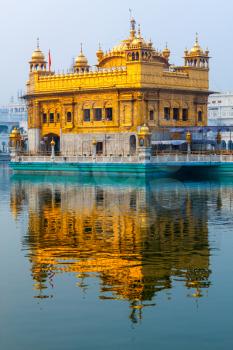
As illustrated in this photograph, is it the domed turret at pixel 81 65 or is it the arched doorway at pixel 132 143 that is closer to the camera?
the arched doorway at pixel 132 143

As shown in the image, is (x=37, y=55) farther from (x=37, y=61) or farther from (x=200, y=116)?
(x=200, y=116)

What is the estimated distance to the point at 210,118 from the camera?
493 ft

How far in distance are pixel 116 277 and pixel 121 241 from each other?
5.84m

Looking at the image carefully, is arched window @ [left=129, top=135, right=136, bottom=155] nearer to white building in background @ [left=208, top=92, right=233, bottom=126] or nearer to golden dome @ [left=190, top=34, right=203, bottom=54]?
golden dome @ [left=190, top=34, right=203, bottom=54]

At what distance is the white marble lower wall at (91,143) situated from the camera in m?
65.8

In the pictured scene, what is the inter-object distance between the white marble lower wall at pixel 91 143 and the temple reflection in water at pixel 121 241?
2315cm

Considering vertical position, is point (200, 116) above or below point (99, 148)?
above

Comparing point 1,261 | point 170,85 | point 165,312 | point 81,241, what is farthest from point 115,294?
point 170,85

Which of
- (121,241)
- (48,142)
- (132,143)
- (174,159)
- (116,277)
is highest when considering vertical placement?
(48,142)

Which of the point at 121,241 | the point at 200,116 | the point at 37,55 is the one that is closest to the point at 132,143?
the point at 200,116

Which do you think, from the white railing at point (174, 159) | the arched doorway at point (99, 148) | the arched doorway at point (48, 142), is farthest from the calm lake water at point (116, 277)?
the arched doorway at point (48, 142)

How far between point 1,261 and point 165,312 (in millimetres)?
6778

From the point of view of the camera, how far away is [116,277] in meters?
17.7

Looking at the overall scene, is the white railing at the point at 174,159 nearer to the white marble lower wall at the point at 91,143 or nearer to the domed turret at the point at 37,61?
the white marble lower wall at the point at 91,143
